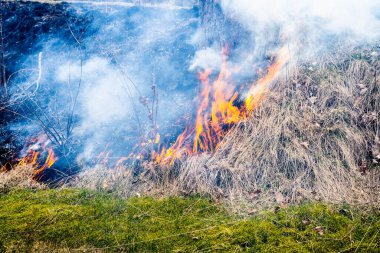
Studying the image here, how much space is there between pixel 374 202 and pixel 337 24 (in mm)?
3536

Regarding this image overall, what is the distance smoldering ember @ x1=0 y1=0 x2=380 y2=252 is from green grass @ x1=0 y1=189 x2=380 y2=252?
0.02 metres

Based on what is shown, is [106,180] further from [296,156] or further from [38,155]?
[296,156]

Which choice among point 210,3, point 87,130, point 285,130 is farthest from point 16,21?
point 285,130

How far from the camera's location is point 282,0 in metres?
5.55

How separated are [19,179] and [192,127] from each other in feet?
9.48

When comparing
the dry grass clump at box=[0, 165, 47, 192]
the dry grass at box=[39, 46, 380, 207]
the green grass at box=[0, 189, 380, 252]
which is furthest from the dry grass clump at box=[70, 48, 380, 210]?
the dry grass clump at box=[0, 165, 47, 192]

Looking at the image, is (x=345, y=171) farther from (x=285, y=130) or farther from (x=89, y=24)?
(x=89, y=24)

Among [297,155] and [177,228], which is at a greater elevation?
[297,155]

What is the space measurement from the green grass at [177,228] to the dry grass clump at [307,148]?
32cm

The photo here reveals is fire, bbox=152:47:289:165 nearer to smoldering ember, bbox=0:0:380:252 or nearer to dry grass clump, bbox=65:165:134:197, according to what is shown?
smoldering ember, bbox=0:0:380:252

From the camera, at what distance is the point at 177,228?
10.3 ft

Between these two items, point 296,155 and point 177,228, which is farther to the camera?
point 296,155

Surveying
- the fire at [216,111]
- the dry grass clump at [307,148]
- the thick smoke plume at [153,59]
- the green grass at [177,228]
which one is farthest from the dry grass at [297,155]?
the thick smoke plume at [153,59]

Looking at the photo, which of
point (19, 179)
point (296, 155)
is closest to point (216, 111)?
point (296, 155)
